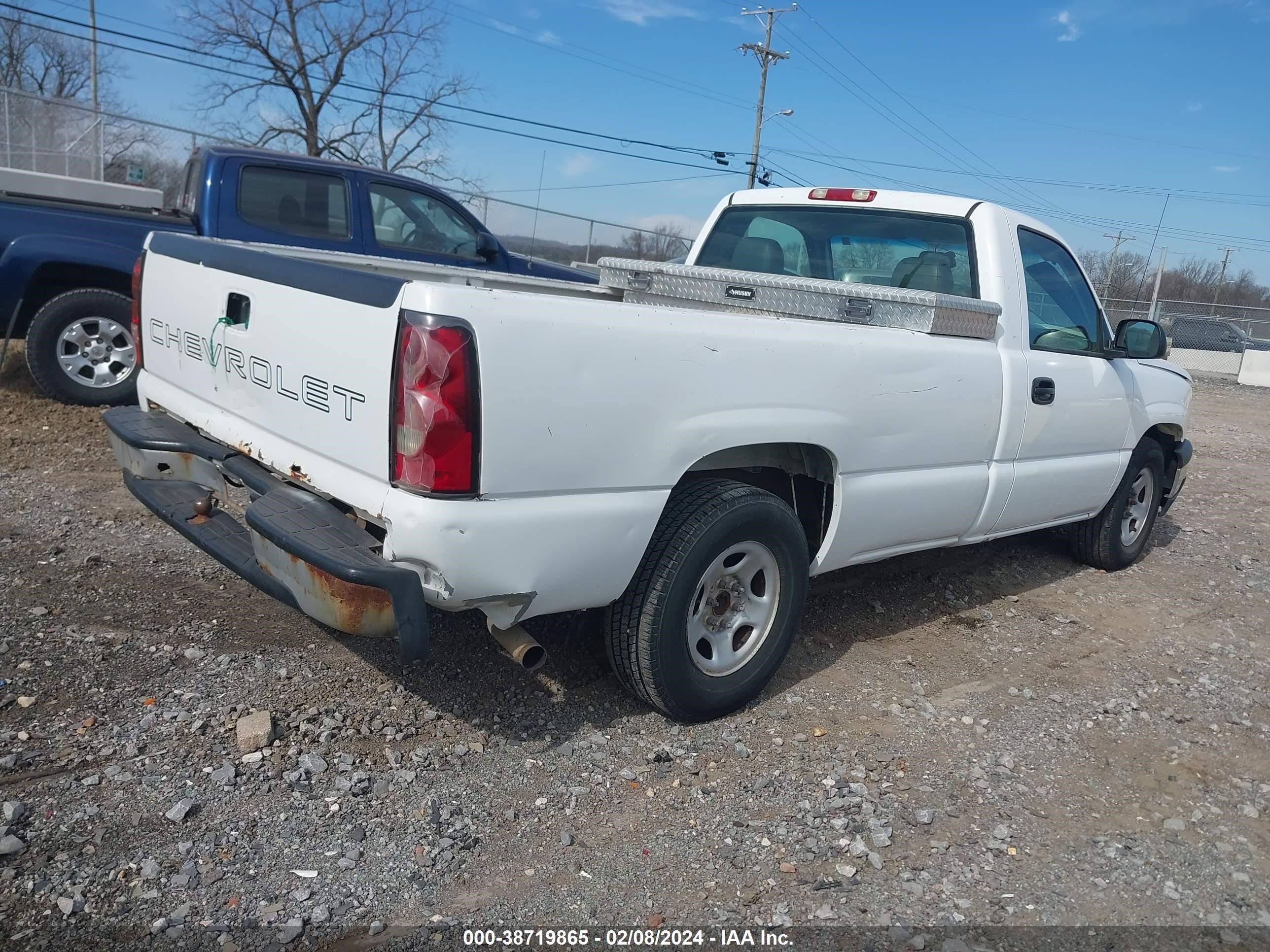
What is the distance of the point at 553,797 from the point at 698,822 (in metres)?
0.45

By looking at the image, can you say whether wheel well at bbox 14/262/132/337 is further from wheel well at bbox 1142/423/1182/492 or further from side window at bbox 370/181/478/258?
wheel well at bbox 1142/423/1182/492

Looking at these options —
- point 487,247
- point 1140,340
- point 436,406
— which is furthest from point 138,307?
point 1140,340

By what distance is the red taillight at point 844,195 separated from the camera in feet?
15.6

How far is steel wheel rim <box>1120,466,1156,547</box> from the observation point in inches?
225

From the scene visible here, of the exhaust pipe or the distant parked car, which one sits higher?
the distant parked car

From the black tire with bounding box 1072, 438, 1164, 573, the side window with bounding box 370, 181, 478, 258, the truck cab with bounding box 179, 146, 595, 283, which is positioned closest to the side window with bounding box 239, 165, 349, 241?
the truck cab with bounding box 179, 146, 595, 283

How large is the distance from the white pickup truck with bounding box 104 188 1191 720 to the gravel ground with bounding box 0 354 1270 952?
0.44 m

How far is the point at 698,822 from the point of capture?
2.87 meters

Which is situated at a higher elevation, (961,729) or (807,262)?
(807,262)

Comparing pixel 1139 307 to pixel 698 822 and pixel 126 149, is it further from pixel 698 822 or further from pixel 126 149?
pixel 698 822

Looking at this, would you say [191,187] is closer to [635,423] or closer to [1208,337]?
Answer: [635,423]

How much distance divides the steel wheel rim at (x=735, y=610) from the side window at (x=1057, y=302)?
1.91 metres

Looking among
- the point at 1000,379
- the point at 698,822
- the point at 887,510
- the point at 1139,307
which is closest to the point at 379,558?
the point at 698,822

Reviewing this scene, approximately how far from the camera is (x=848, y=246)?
4773 mm
